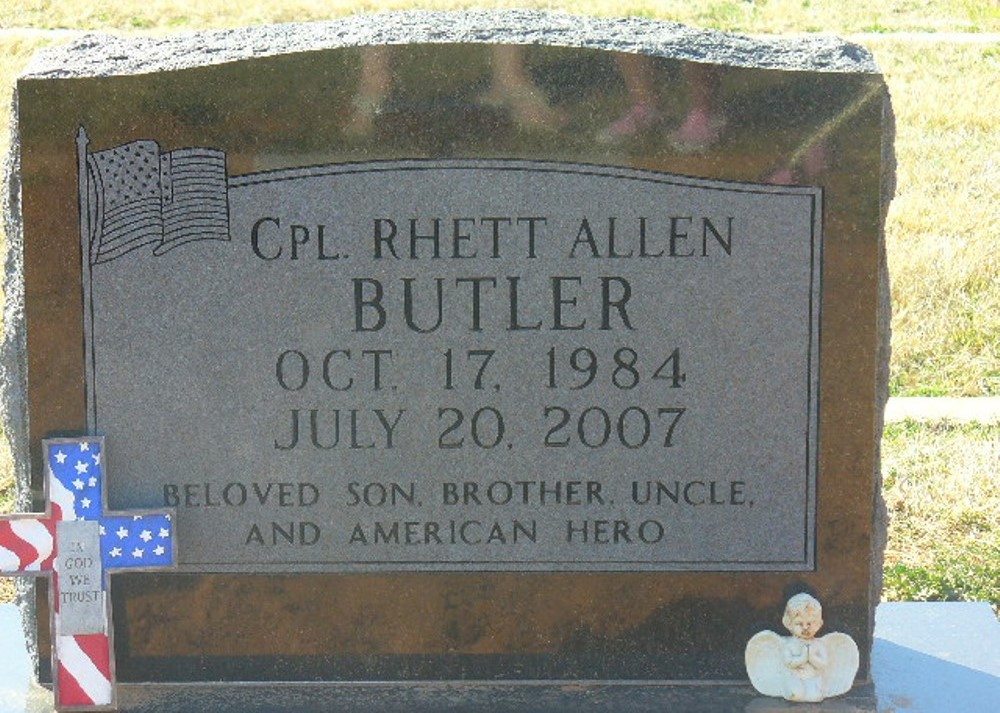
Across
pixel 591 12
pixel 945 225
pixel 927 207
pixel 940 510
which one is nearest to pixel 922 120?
pixel 927 207

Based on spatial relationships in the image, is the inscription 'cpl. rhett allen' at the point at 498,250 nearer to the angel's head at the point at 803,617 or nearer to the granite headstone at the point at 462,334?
the granite headstone at the point at 462,334

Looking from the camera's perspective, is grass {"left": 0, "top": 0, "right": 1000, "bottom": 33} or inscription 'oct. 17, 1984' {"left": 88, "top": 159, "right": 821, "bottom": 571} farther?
grass {"left": 0, "top": 0, "right": 1000, "bottom": 33}

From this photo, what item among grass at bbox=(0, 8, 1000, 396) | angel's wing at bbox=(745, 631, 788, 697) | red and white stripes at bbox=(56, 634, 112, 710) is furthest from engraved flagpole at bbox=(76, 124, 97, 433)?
grass at bbox=(0, 8, 1000, 396)

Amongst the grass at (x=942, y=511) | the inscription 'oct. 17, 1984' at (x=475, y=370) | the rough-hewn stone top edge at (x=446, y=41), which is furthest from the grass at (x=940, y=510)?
the rough-hewn stone top edge at (x=446, y=41)

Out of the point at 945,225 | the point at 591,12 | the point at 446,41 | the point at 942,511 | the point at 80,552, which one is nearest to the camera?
the point at 446,41

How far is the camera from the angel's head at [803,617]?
3914 mm

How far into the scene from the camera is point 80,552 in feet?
12.9

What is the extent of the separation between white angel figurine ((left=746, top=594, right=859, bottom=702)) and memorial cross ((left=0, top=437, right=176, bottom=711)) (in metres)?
1.34

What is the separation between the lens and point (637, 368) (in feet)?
13.0

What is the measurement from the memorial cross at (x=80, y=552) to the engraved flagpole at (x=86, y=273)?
96 millimetres

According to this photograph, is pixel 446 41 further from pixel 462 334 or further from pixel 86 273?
pixel 86 273

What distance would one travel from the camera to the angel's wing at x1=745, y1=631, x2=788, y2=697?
3.94 m

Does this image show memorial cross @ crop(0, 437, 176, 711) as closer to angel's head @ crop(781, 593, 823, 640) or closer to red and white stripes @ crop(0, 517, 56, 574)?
red and white stripes @ crop(0, 517, 56, 574)

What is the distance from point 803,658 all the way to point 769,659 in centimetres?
8
